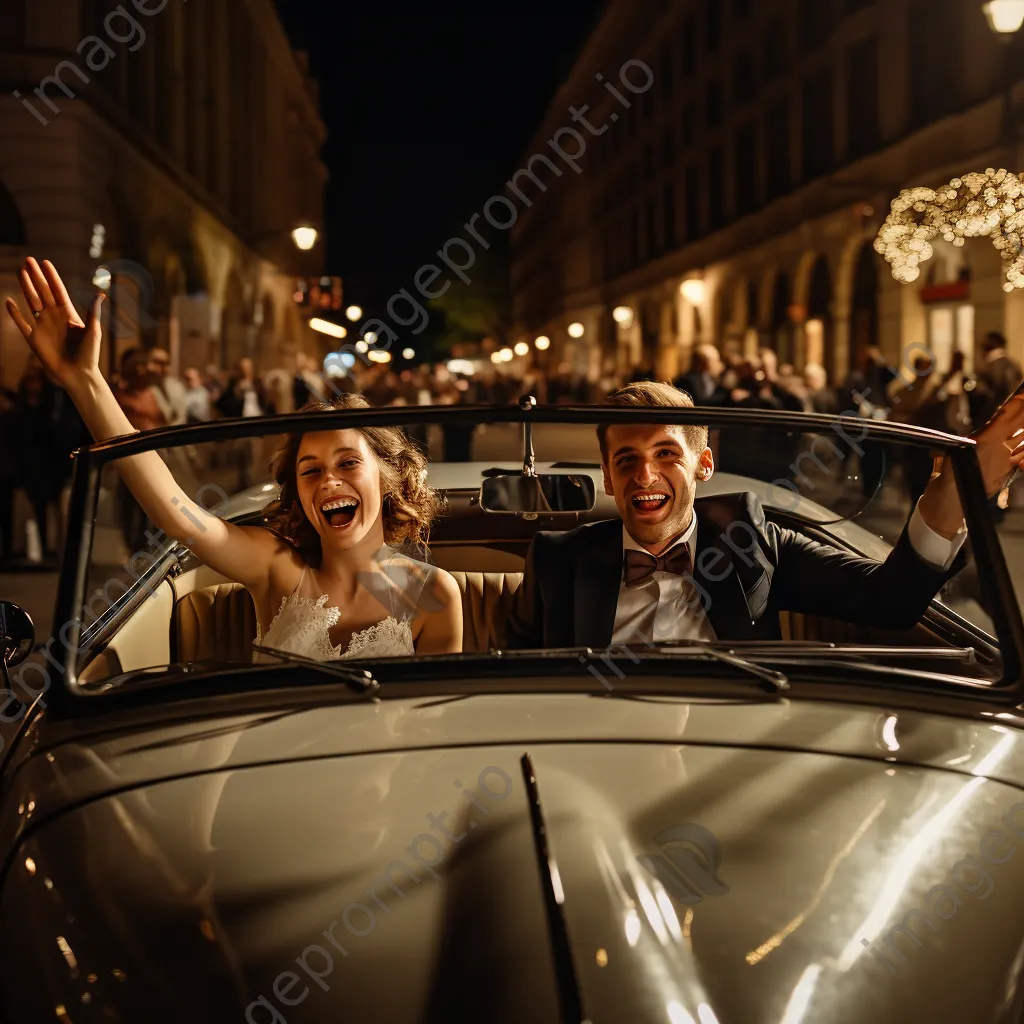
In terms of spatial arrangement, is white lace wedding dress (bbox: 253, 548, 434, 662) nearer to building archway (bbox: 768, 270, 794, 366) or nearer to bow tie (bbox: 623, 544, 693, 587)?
bow tie (bbox: 623, 544, 693, 587)

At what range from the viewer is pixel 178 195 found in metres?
32.9

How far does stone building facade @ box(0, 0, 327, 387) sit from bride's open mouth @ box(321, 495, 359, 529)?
20.4 m

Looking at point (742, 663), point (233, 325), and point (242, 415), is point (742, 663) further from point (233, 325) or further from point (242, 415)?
point (233, 325)

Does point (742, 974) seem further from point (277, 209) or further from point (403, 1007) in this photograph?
point (277, 209)

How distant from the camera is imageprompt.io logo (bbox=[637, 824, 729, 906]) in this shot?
1898mm

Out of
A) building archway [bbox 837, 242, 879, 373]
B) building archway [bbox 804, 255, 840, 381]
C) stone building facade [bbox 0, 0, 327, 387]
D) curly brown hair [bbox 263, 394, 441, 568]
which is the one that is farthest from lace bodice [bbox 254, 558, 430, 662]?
building archway [bbox 804, 255, 840, 381]

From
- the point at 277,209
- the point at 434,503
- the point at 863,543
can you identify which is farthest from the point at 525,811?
the point at 277,209

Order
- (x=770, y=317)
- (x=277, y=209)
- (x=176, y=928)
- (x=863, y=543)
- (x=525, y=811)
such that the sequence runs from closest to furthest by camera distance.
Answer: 1. (x=176, y=928)
2. (x=525, y=811)
3. (x=863, y=543)
4. (x=770, y=317)
5. (x=277, y=209)

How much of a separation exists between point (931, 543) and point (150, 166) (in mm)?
28999

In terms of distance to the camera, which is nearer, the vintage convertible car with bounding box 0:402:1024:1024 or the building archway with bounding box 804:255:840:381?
the vintage convertible car with bounding box 0:402:1024:1024

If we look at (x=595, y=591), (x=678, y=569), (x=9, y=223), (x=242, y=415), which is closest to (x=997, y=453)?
(x=678, y=569)

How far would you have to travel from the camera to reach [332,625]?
3.23m

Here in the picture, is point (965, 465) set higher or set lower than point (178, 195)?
lower

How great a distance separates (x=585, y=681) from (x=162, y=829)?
74 cm
